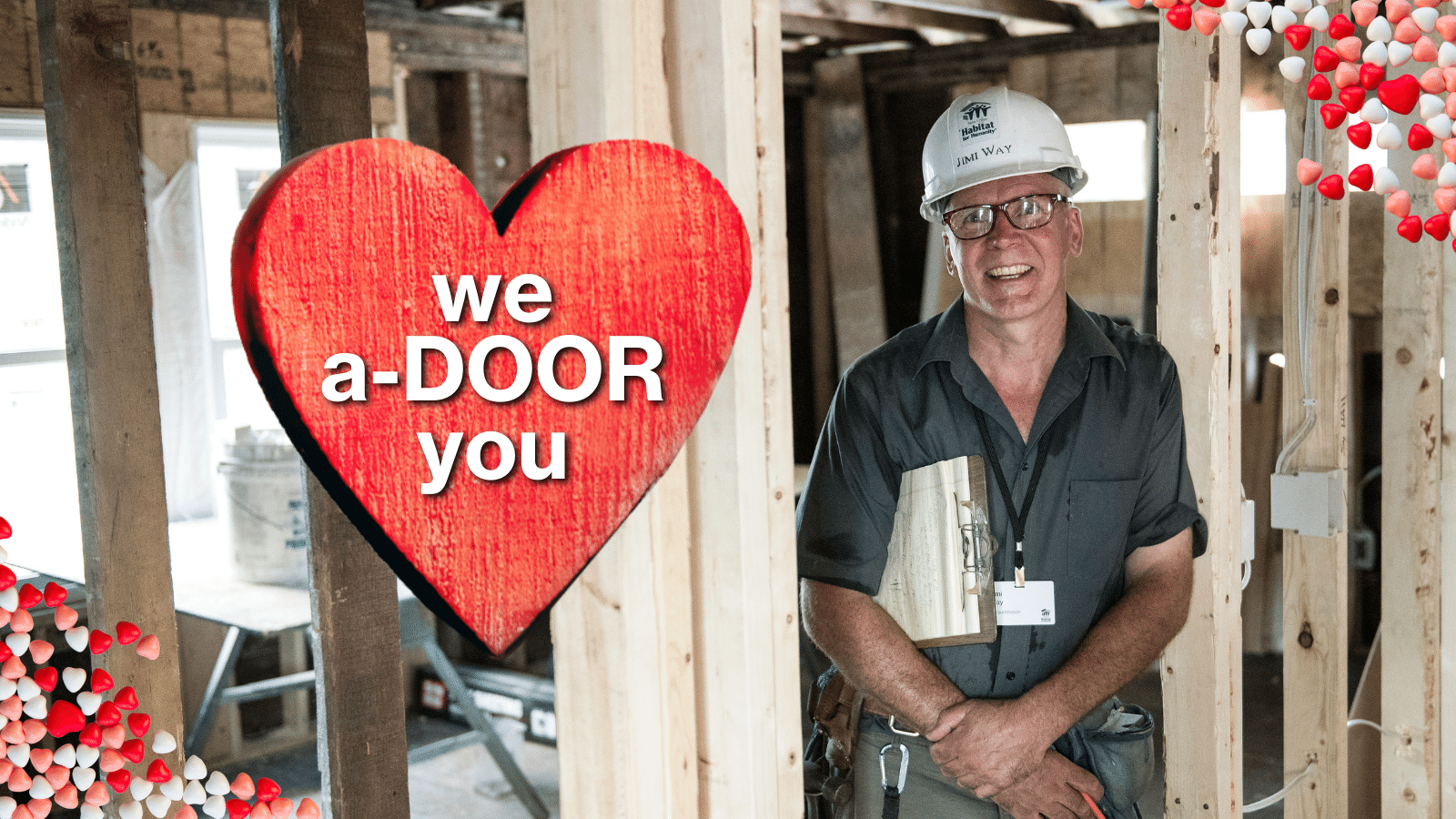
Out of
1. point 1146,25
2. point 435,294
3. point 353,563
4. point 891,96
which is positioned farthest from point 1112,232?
point 435,294

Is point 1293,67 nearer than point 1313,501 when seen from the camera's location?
Yes

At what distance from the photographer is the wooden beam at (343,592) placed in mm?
1248

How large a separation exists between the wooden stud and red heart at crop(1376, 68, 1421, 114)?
146cm

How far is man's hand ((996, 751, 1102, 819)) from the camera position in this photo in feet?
5.73

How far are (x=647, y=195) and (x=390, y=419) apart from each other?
0.24 metres

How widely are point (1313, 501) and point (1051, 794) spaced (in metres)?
1.01

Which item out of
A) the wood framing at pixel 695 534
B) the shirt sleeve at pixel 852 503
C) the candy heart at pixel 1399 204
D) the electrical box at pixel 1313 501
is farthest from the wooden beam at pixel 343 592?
the electrical box at pixel 1313 501

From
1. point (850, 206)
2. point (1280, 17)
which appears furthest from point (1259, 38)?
point (850, 206)

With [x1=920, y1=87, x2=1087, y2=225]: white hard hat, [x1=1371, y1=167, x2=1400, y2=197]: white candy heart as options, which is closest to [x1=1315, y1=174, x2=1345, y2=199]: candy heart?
[x1=1371, y1=167, x2=1400, y2=197]: white candy heart

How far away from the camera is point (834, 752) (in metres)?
1.88

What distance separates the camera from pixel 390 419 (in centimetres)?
79

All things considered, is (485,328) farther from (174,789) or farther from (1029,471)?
(1029,471)

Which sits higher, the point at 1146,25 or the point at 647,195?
the point at 1146,25

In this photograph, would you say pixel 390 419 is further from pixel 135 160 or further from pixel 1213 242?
pixel 1213 242
